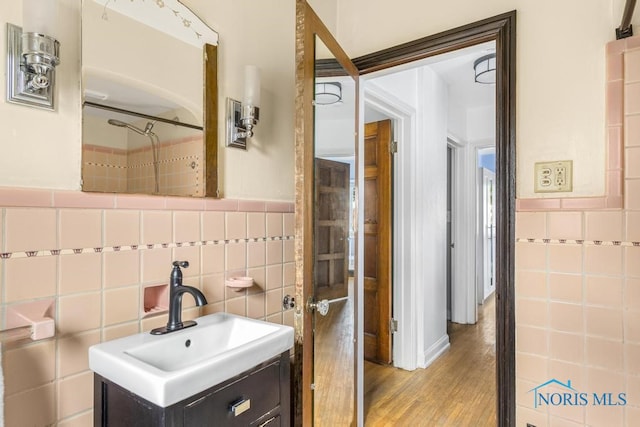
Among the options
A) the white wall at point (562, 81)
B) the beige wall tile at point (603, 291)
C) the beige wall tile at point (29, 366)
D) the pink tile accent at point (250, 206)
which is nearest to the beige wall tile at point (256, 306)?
the pink tile accent at point (250, 206)

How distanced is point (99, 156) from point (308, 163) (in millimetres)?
679

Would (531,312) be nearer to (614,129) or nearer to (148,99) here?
(614,129)

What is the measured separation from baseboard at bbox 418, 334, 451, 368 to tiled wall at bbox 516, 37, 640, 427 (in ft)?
4.97

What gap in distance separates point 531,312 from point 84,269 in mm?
1641

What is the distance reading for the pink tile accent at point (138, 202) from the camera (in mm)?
1082

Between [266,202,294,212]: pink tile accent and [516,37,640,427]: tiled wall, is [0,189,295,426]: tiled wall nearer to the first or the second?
[266,202,294,212]: pink tile accent

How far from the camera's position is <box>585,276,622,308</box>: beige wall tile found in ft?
4.22

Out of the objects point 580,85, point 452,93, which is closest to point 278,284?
point 580,85

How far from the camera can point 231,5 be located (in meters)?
1.45

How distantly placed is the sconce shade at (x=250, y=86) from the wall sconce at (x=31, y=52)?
0.65 meters

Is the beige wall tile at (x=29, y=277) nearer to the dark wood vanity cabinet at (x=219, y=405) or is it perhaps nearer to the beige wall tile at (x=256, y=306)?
the dark wood vanity cabinet at (x=219, y=405)

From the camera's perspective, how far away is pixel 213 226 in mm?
1358

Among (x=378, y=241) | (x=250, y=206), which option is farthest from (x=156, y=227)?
(x=378, y=241)

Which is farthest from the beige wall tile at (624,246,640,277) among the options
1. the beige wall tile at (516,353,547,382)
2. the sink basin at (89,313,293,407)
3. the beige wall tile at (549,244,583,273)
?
the sink basin at (89,313,293,407)
